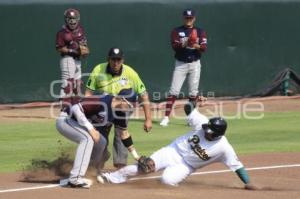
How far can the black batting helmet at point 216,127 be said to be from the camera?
8.80 m

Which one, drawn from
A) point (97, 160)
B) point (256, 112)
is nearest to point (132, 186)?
point (97, 160)

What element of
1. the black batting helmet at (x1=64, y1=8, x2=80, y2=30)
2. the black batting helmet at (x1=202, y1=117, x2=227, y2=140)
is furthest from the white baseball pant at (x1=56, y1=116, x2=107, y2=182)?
the black batting helmet at (x1=64, y1=8, x2=80, y2=30)

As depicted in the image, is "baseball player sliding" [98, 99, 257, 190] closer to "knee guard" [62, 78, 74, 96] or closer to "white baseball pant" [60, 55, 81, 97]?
"knee guard" [62, 78, 74, 96]

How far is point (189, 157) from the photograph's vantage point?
9.12 meters

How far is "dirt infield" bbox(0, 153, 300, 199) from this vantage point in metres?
8.38

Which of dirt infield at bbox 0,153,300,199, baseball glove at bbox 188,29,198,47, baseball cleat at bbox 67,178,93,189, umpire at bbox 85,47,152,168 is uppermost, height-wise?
baseball glove at bbox 188,29,198,47

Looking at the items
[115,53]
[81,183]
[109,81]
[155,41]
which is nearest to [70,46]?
[155,41]

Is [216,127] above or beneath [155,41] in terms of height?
beneath

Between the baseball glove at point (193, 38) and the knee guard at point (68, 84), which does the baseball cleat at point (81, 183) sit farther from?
the baseball glove at point (193, 38)

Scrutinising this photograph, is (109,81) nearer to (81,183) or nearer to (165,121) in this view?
(81,183)

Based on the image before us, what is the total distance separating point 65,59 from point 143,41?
403 cm

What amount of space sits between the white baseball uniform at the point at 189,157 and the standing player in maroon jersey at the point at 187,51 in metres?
5.37

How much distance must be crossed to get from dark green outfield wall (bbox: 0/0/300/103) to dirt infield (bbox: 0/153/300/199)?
7554 mm

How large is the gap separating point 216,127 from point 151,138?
4729 mm
